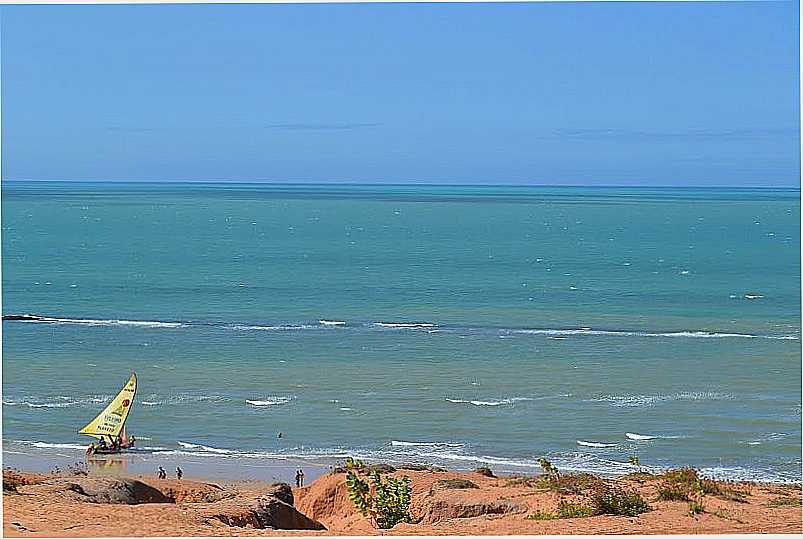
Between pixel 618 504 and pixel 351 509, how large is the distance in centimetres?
160

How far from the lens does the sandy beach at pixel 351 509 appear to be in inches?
169

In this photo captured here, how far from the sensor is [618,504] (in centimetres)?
482

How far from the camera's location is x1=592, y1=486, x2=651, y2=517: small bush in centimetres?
477

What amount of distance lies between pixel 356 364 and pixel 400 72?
23.6 metres

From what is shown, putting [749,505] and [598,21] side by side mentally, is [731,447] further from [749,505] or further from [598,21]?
[598,21]

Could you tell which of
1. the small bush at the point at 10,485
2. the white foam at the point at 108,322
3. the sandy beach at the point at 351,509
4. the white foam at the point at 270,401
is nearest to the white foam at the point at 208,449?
the white foam at the point at 270,401

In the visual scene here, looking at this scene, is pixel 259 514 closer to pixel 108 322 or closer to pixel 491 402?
pixel 491 402

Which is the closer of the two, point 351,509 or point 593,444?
point 351,509

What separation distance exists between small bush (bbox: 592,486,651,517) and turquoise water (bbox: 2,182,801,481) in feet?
8.75

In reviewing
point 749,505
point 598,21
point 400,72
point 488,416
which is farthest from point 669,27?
point 749,505

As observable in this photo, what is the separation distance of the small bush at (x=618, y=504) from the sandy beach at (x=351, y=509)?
0.05m

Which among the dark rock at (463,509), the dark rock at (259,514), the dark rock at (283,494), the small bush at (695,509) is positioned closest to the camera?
the dark rock at (259,514)

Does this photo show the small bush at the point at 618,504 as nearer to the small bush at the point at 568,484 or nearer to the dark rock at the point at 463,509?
the small bush at the point at 568,484

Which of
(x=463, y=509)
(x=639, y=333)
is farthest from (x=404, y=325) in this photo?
(x=463, y=509)
